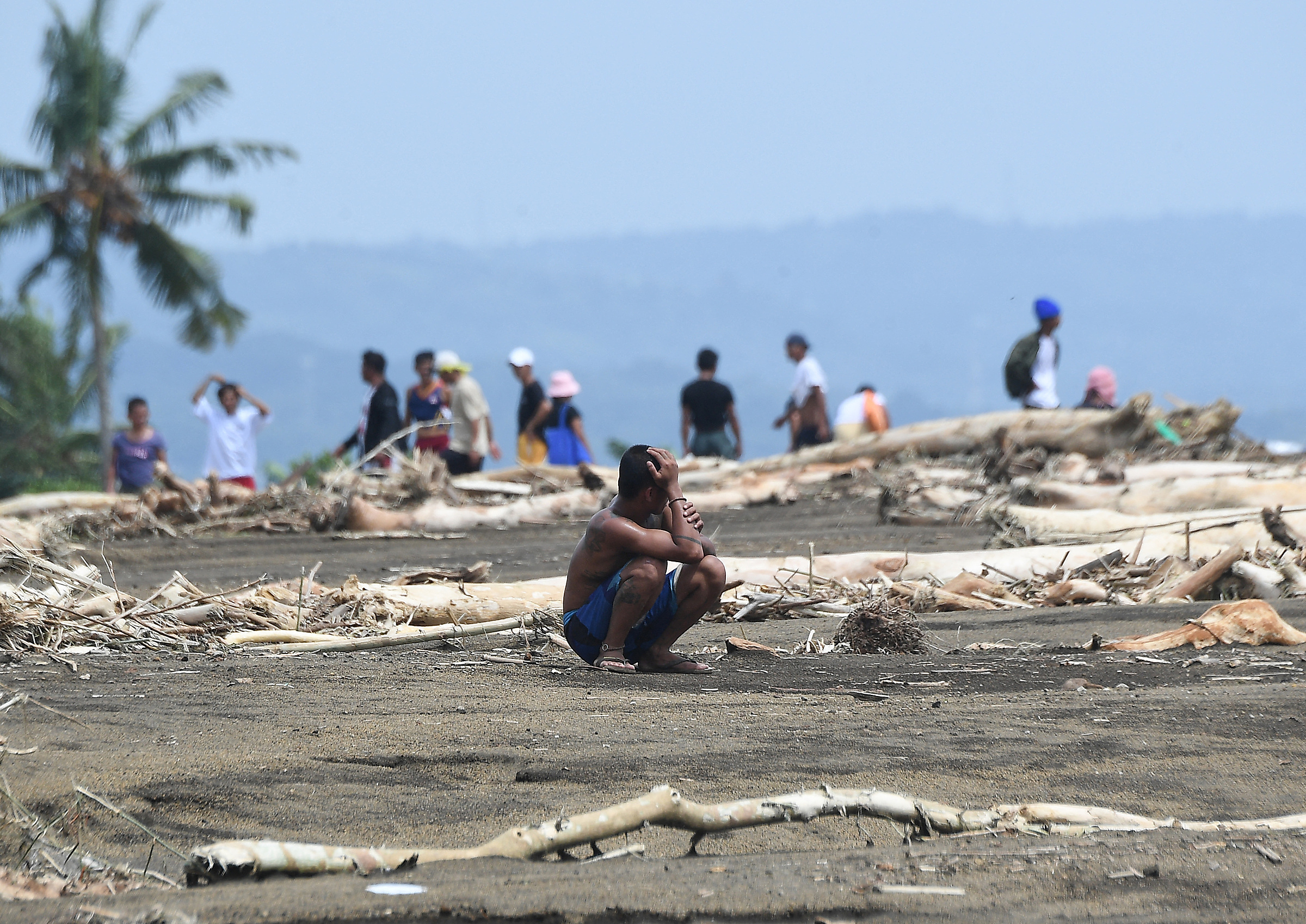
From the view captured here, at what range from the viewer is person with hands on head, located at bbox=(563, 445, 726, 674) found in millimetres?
5234

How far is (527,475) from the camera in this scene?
13.8 meters


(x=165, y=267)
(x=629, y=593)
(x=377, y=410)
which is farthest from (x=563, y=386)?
(x=165, y=267)

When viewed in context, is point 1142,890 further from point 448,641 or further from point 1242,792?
point 448,641

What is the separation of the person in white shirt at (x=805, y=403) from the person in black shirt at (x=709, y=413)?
0.56 m

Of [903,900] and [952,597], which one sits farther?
[952,597]

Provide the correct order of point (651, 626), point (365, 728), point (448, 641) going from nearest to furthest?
point (365, 728) → point (651, 626) → point (448, 641)

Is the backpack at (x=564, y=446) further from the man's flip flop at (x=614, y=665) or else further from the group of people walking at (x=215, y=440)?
the man's flip flop at (x=614, y=665)

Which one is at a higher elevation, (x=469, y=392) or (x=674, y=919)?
(x=469, y=392)

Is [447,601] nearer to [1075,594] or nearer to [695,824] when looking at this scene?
[1075,594]

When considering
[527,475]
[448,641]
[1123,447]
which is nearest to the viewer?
[448,641]

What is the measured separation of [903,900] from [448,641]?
3826 mm

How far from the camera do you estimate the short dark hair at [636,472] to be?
519cm

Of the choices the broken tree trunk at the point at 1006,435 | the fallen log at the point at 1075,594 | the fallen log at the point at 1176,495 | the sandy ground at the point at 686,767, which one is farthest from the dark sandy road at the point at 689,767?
the broken tree trunk at the point at 1006,435

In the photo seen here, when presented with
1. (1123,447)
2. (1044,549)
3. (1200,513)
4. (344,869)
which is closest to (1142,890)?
(344,869)
